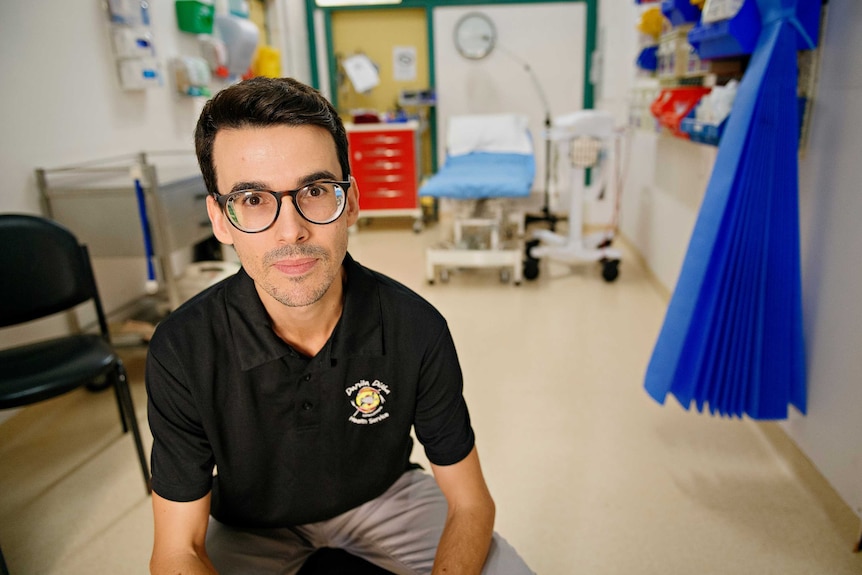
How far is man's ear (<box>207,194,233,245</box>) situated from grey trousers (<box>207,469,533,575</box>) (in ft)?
1.83

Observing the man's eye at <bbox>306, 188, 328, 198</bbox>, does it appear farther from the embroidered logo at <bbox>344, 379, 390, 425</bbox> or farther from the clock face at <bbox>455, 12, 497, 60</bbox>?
the clock face at <bbox>455, 12, 497, 60</bbox>

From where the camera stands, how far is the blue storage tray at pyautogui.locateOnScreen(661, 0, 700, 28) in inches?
102

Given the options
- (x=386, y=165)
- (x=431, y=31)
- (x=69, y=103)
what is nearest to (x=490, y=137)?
(x=386, y=165)

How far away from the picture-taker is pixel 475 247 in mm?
4195

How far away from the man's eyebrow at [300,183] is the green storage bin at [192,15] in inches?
125

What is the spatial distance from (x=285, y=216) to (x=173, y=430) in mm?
414

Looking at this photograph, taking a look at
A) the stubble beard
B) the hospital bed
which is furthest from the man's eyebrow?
the hospital bed

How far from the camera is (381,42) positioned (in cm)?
577

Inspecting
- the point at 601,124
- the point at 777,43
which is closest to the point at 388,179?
the point at 601,124

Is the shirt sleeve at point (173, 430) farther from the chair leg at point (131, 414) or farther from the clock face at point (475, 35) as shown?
the clock face at point (475, 35)

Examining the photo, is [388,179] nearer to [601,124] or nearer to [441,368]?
[601,124]

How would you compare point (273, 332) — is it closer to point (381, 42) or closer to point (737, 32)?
point (737, 32)

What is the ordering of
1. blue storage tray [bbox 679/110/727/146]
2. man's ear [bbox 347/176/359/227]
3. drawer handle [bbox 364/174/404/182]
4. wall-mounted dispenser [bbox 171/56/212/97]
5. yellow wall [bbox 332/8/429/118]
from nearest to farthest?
man's ear [bbox 347/176/359/227] → blue storage tray [bbox 679/110/727/146] → wall-mounted dispenser [bbox 171/56/212/97] → drawer handle [bbox 364/174/404/182] → yellow wall [bbox 332/8/429/118]

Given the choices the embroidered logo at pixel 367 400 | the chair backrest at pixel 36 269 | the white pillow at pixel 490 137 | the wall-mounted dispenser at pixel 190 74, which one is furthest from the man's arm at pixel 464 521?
the white pillow at pixel 490 137
